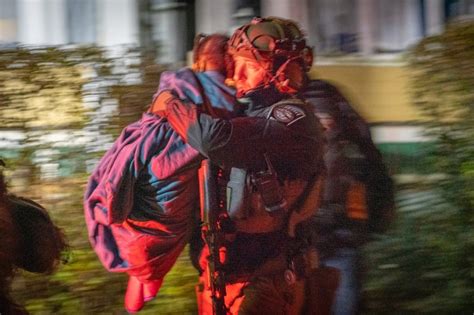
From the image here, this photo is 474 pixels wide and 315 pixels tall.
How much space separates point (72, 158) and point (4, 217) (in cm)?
60

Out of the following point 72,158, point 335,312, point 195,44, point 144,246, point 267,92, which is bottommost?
point 335,312

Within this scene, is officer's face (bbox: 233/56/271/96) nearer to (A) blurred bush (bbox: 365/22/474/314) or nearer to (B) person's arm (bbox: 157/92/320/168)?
(B) person's arm (bbox: 157/92/320/168)

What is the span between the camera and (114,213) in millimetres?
5043

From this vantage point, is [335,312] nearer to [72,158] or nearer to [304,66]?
[304,66]

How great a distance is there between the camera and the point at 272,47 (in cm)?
504

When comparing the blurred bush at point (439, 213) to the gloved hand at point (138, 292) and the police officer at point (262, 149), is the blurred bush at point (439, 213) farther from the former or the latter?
the gloved hand at point (138, 292)

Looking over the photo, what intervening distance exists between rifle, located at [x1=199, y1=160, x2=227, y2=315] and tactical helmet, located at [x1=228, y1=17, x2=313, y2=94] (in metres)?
0.69

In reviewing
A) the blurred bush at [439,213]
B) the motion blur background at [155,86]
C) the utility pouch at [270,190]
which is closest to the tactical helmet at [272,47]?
the motion blur background at [155,86]

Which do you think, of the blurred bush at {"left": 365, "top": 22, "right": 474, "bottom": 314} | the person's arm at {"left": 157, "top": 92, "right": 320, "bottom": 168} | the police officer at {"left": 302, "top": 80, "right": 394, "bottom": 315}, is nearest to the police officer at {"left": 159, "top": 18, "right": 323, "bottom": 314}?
the person's arm at {"left": 157, "top": 92, "right": 320, "bottom": 168}

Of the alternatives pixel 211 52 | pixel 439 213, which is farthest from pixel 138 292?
pixel 439 213

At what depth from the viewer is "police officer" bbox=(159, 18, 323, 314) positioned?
495cm

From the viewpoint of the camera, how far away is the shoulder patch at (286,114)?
5.02 metres

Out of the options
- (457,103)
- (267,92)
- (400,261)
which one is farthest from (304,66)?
(400,261)

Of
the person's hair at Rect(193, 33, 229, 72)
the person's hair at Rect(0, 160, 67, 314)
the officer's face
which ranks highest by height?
the person's hair at Rect(193, 33, 229, 72)
